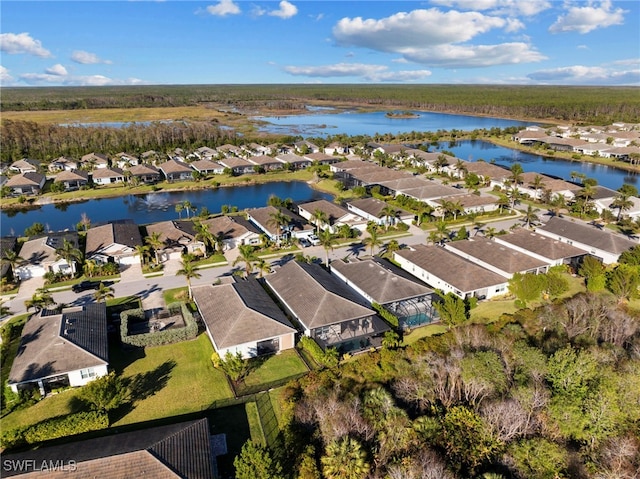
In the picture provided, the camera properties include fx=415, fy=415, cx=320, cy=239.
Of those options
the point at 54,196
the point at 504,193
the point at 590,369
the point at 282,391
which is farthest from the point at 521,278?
the point at 54,196

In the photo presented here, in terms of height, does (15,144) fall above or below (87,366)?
above

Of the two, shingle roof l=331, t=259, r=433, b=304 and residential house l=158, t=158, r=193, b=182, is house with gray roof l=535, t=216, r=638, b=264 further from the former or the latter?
residential house l=158, t=158, r=193, b=182

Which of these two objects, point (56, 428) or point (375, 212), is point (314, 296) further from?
point (375, 212)

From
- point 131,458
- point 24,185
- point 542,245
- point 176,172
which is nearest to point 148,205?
point 176,172

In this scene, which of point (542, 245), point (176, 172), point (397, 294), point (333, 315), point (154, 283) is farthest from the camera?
point (176, 172)

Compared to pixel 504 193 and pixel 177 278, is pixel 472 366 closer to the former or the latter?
pixel 177 278

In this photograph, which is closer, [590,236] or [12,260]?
[12,260]
